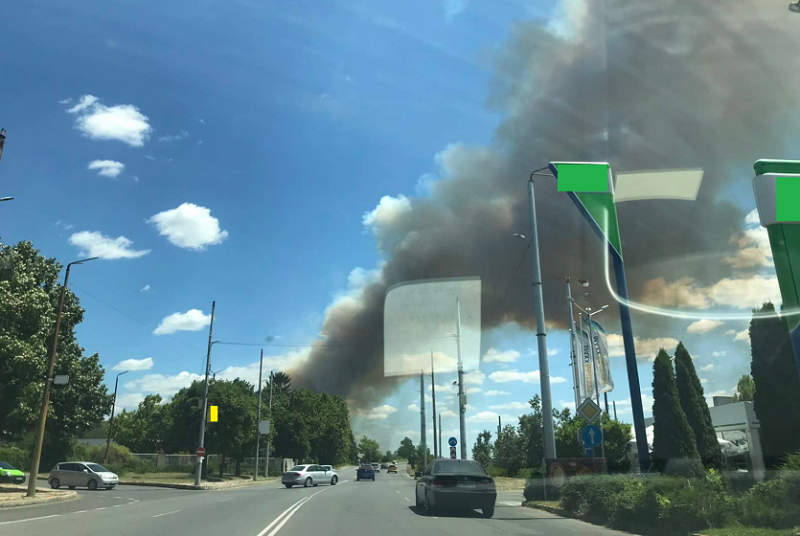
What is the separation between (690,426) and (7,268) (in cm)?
2616

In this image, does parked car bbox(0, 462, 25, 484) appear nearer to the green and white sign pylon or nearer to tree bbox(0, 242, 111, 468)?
tree bbox(0, 242, 111, 468)

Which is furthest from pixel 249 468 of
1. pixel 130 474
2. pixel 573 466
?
pixel 573 466

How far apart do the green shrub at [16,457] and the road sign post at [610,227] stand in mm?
56907

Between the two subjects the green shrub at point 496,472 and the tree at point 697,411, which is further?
the green shrub at point 496,472

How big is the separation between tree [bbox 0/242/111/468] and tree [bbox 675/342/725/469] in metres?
25.9

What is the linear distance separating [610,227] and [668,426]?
919cm

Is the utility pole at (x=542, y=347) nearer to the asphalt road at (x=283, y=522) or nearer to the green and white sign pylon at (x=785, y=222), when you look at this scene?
the asphalt road at (x=283, y=522)

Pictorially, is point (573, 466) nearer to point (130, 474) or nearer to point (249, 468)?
point (130, 474)

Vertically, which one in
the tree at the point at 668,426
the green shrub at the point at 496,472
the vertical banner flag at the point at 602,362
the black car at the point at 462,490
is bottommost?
the green shrub at the point at 496,472

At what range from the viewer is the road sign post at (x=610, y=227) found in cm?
1543

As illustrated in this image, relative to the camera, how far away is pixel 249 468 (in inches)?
2817

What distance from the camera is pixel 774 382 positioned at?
18547 millimetres

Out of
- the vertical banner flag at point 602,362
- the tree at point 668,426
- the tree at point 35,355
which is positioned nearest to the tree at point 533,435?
the vertical banner flag at point 602,362

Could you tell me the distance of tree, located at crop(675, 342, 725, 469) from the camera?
21531mm
